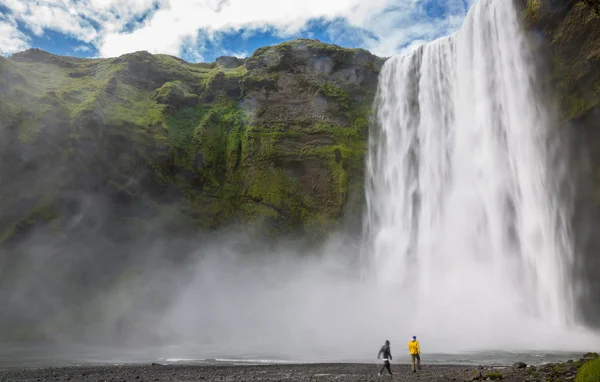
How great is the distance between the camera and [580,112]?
77.0 feet

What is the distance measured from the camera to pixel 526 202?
84.1ft

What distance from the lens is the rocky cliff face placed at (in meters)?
30.1

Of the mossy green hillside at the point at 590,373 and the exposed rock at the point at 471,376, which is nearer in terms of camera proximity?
the mossy green hillside at the point at 590,373

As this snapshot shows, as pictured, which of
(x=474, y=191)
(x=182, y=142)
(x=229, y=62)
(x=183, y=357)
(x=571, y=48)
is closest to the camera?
(x=183, y=357)

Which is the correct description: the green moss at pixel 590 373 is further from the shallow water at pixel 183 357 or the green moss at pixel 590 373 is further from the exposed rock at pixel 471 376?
the shallow water at pixel 183 357

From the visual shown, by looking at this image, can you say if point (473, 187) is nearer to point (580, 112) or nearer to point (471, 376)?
point (580, 112)

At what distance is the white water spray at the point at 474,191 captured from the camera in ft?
80.0

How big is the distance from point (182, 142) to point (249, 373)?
76.6 feet

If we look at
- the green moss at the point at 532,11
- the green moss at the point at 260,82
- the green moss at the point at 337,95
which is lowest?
the green moss at the point at 532,11

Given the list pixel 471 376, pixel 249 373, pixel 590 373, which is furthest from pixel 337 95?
pixel 590 373

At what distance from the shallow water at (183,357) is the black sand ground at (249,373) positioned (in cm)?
128

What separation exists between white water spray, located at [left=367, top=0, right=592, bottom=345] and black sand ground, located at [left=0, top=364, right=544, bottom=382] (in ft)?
26.0

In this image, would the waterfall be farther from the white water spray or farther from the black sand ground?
the black sand ground

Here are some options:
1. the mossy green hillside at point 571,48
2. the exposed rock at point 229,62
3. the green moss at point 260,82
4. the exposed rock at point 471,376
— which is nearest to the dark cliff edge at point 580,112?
the mossy green hillside at point 571,48
